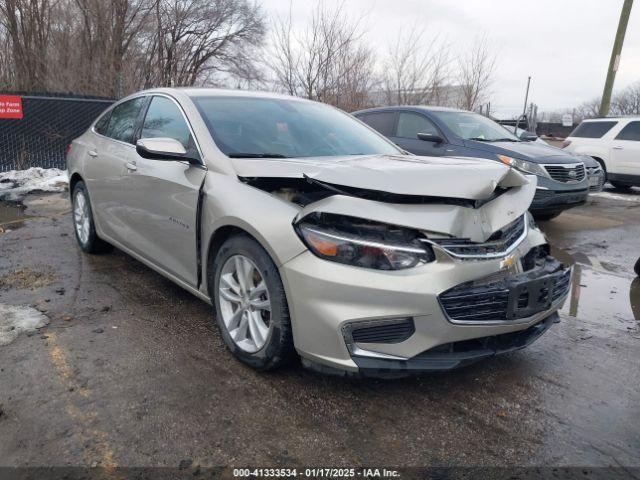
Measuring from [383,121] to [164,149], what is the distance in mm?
5537

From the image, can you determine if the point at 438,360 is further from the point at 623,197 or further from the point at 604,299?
the point at 623,197

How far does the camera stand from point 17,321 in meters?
3.57

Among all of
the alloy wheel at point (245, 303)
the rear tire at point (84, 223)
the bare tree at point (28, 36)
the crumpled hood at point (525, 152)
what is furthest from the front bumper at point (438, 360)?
the bare tree at point (28, 36)

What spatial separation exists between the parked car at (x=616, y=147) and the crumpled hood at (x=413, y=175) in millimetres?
9910

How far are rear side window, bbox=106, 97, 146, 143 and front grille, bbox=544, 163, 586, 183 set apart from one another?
5.17m

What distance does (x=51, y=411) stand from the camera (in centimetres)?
253

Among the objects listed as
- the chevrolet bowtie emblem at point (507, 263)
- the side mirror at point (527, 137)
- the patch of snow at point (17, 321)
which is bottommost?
the patch of snow at point (17, 321)

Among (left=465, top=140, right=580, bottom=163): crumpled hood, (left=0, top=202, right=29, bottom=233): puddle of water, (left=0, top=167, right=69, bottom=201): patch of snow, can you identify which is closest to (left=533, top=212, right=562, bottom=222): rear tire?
(left=465, top=140, right=580, bottom=163): crumpled hood

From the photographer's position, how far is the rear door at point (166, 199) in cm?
331

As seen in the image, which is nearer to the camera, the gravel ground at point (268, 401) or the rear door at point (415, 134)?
the gravel ground at point (268, 401)

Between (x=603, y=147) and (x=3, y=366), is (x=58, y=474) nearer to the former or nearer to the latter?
(x=3, y=366)

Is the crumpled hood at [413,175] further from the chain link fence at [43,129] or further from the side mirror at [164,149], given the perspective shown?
the chain link fence at [43,129]

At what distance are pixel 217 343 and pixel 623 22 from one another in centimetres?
1708

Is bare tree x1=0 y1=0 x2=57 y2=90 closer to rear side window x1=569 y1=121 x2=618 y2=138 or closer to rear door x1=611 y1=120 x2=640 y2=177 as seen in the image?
rear side window x1=569 y1=121 x2=618 y2=138
